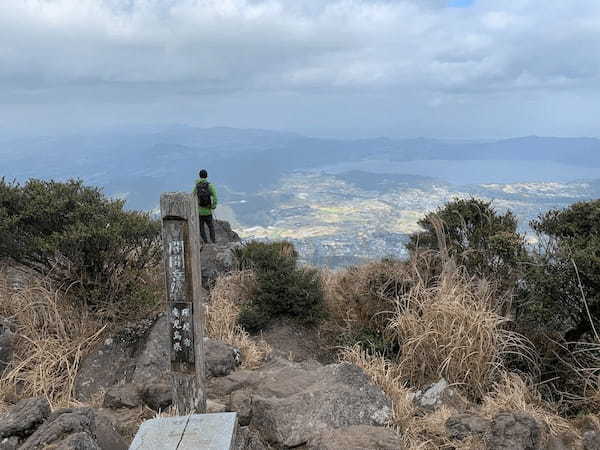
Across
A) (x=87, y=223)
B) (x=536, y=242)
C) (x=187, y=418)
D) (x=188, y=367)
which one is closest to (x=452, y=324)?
(x=536, y=242)

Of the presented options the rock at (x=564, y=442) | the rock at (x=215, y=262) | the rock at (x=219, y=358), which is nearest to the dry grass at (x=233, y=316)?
the rock at (x=219, y=358)

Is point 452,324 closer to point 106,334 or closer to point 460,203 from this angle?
point 460,203

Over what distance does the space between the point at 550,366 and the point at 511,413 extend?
88.9 inches

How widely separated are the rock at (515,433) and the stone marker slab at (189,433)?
7.06 ft

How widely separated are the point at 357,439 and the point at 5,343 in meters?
4.67

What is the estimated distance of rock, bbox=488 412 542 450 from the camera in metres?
3.91

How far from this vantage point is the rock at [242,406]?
14.1 ft

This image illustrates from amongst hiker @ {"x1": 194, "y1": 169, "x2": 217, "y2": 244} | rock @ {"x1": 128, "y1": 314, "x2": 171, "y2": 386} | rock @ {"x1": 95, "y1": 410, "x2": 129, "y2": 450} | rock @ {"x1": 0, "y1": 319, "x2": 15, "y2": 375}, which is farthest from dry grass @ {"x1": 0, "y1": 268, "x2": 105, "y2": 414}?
hiker @ {"x1": 194, "y1": 169, "x2": 217, "y2": 244}

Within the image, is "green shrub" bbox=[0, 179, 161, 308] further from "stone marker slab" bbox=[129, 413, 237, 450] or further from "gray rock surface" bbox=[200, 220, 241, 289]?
"stone marker slab" bbox=[129, 413, 237, 450]

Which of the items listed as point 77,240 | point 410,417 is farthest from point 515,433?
point 77,240

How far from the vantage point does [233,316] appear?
7426 mm

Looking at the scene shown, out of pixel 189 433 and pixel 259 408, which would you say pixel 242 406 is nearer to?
pixel 259 408

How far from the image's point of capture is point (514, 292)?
21.4 ft

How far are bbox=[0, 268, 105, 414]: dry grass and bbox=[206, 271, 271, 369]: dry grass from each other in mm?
1504
